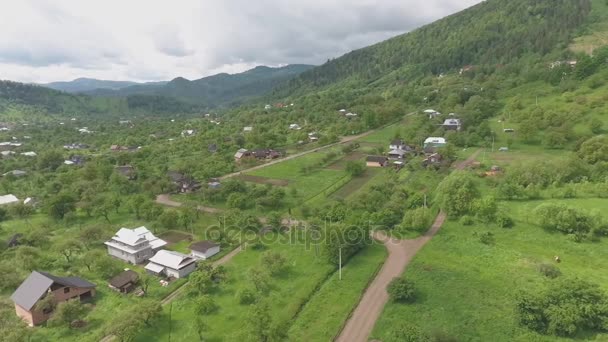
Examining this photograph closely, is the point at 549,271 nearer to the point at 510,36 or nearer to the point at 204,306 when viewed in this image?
the point at 204,306

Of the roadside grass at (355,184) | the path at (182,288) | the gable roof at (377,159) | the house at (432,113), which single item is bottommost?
the path at (182,288)

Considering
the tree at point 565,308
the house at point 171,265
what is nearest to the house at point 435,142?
the tree at point 565,308

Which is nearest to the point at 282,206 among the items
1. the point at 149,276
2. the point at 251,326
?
the point at 149,276

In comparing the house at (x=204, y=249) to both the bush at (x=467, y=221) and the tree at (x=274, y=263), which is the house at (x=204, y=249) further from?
the bush at (x=467, y=221)

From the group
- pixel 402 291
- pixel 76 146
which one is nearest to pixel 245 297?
pixel 402 291

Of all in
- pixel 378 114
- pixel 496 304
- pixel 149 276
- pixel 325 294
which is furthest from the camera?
pixel 378 114

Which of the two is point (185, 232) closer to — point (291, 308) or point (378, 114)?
point (291, 308)

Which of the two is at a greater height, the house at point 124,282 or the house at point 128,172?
the house at point 128,172
